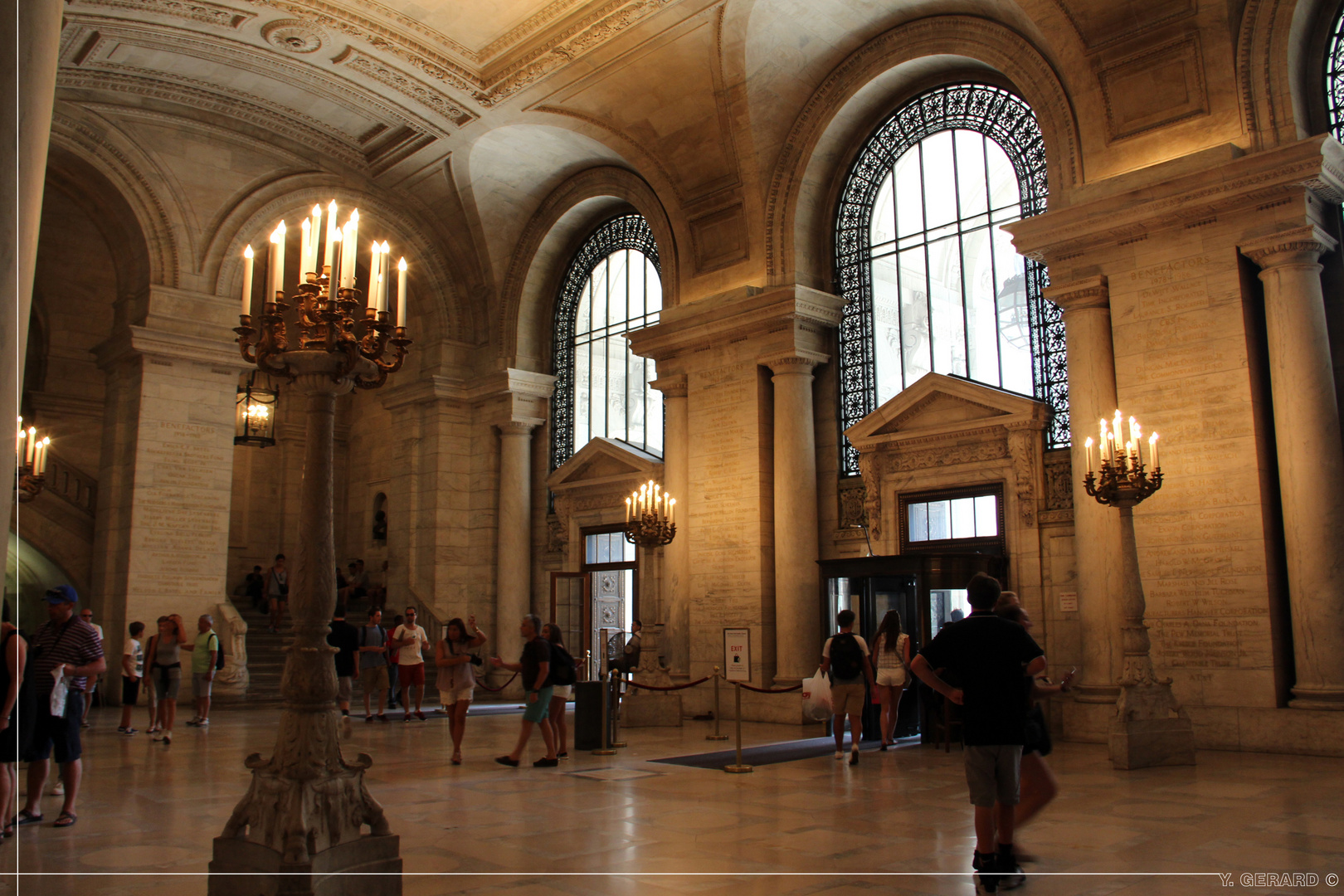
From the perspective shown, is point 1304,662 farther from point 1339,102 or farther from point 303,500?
point 303,500

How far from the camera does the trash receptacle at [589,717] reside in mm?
10000

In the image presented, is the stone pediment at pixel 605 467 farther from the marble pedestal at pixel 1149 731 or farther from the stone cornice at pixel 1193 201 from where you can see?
the marble pedestal at pixel 1149 731

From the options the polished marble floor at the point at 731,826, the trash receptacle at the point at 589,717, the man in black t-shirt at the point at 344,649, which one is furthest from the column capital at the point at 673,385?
the polished marble floor at the point at 731,826

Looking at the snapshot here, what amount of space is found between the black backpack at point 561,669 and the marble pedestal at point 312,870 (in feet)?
14.2

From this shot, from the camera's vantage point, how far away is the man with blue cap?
6.15 metres

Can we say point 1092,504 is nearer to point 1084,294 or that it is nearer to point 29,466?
point 1084,294

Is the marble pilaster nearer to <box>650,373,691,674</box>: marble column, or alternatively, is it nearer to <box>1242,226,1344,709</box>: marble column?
<box>650,373,691,674</box>: marble column

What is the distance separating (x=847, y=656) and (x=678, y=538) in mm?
5510

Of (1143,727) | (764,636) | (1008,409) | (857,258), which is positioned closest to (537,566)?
(764,636)

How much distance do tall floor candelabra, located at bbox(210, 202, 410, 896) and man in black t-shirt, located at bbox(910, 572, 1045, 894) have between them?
2.61 metres

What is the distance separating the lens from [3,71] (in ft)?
7.69

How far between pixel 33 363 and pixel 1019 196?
56.2 ft

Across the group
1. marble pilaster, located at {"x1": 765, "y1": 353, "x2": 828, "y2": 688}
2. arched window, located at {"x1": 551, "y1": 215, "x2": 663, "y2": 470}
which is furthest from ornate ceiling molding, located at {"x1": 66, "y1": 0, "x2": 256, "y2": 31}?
marble pilaster, located at {"x1": 765, "y1": 353, "x2": 828, "y2": 688}

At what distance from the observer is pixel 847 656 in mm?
9297
